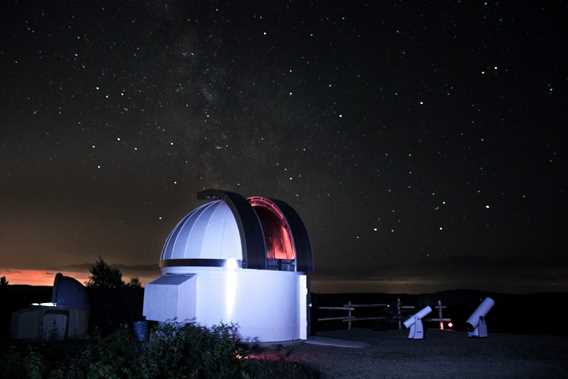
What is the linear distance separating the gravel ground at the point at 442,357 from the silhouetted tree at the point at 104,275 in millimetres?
19636

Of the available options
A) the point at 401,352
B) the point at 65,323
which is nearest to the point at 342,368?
the point at 401,352

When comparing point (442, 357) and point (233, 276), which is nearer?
point (442, 357)

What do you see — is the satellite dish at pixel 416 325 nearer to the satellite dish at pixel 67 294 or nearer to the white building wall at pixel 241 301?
the white building wall at pixel 241 301

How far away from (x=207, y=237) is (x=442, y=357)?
7159 mm

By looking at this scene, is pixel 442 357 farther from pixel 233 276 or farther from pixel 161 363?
pixel 161 363

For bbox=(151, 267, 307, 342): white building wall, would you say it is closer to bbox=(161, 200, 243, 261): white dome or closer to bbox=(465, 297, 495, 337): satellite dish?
bbox=(161, 200, 243, 261): white dome

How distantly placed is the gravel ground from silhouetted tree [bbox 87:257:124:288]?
19.6 meters

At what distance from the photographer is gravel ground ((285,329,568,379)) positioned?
10.7 metres

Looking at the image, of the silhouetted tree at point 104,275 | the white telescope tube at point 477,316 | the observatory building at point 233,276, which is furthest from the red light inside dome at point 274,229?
the silhouetted tree at point 104,275

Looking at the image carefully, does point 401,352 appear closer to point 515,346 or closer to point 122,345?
point 515,346

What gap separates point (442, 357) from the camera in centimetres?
1305

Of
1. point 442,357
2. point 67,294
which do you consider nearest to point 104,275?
point 67,294

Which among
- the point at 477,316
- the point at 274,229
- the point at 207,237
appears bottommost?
the point at 477,316

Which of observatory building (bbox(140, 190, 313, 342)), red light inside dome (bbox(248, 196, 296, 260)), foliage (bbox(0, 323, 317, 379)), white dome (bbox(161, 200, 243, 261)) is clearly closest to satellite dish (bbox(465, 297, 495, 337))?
observatory building (bbox(140, 190, 313, 342))
